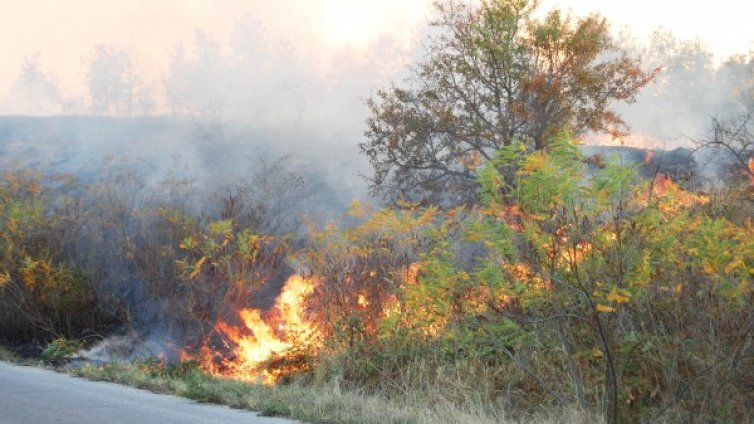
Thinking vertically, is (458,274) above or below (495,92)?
below

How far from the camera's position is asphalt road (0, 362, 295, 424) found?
7.34 m

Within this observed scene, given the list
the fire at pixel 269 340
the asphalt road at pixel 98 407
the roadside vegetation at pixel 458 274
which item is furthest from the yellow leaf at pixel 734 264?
the fire at pixel 269 340

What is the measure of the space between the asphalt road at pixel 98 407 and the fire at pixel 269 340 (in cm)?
359

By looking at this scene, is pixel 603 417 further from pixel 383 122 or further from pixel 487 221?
pixel 383 122

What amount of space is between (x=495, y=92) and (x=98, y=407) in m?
14.0

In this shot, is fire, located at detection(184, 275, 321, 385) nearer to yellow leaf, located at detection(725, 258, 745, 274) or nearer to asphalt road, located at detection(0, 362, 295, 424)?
asphalt road, located at detection(0, 362, 295, 424)

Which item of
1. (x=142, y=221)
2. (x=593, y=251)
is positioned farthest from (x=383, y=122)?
(x=593, y=251)

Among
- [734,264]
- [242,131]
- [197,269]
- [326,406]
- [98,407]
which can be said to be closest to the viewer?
[734,264]

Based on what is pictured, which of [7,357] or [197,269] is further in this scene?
[197,269]

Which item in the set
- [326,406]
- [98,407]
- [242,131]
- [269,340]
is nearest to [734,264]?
[326,406]

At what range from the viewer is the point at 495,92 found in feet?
64.9

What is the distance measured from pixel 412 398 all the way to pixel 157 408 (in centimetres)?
317

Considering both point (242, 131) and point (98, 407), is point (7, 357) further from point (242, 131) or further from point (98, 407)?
point (242, 131)

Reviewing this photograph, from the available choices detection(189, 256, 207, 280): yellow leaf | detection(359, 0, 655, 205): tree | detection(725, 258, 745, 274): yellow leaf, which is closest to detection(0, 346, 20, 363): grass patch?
detection(189, 256, 207, 280): yellow leaf
